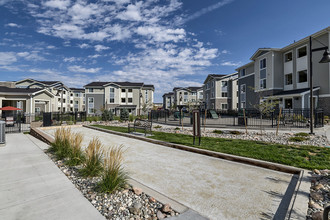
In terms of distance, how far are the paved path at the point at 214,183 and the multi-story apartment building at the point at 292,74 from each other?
52.6 feet

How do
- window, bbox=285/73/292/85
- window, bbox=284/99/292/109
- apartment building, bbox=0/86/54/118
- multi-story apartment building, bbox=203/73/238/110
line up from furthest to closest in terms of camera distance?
1. multi-story apartment building, bbox=203/73/238/110
2. window, bbox=285/73/292/85
3. window, bbox=284/99/292/109
4. apartment building, bbox=0/86/54/118

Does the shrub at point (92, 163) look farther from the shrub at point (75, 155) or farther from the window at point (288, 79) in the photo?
the window at point (288, 79)

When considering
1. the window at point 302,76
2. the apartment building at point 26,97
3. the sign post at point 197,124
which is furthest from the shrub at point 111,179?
the window at point 302,76

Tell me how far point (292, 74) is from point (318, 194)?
29064 mm

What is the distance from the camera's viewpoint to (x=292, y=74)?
Answer: 2609 centimetres

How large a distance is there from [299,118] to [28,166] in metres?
20.4

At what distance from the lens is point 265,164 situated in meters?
5.18

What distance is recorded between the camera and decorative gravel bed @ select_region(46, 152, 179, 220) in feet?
9.13

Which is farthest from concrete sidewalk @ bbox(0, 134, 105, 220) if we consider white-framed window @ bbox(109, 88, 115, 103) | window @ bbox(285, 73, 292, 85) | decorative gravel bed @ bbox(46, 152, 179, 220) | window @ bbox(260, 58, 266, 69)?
white-framed window @ bbox(109, 88, 115, 103)

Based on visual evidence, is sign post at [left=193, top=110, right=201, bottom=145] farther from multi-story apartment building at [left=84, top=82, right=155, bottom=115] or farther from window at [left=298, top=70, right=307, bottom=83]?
multi-story apartment building at [left=84, top=82, right=155, bottom=115]

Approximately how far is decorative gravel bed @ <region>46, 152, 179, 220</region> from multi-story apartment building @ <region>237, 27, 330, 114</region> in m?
18.7

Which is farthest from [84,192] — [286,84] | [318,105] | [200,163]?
[286,84]

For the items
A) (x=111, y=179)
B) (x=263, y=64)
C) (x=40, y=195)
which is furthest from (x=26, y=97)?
(x=263, y=64)

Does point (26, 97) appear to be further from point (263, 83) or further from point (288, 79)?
point (288, 79)
